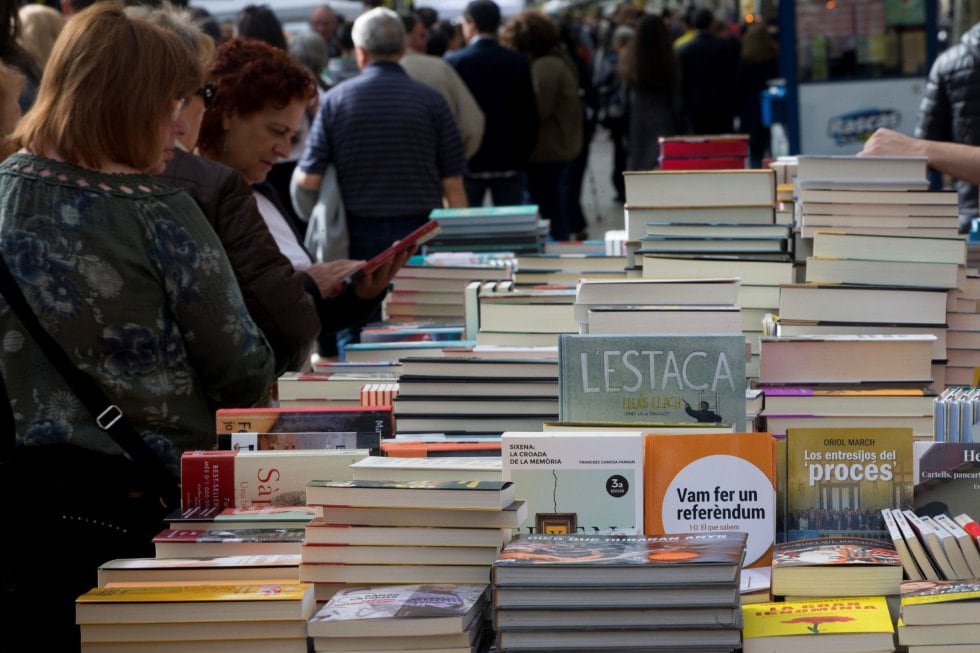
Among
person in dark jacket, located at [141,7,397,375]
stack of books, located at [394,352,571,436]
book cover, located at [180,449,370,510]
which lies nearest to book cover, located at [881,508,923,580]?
stack of books, located at [394,352,571,436]

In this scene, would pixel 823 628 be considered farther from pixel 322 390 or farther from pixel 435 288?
pixel 435 288

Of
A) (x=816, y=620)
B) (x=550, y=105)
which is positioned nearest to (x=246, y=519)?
(x=816, y=620)

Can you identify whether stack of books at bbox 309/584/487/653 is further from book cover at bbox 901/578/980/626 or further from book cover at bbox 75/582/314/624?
book cover at bbox 901/578/980/626

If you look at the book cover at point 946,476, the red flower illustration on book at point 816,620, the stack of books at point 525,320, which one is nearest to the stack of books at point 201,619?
the red flower illustration on book at point 816,620

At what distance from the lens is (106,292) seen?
2375 millimetres

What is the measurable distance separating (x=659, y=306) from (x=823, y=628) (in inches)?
30.8

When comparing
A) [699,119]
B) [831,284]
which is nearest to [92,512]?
[831,284]

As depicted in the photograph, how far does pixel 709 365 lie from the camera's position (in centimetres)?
223

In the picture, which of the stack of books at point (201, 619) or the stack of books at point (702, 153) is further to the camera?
the stack of books at point (702, 153)

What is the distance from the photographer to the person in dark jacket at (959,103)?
489 centimetres

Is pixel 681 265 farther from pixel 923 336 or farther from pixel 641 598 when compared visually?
pixel 641 598

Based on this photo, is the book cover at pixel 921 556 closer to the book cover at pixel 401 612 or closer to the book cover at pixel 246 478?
the book cover at pixel 401 612

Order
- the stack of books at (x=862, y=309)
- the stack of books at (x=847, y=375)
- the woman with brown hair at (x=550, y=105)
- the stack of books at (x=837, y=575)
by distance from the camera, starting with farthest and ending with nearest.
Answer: the woman with brown hair at (x=550, y=105), the stack of books at (x=862, y=309), the stack of books at (x=847, y=375), the stack of books at (x=837, y=575)

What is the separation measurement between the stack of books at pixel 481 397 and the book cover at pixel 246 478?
24 centimetres
